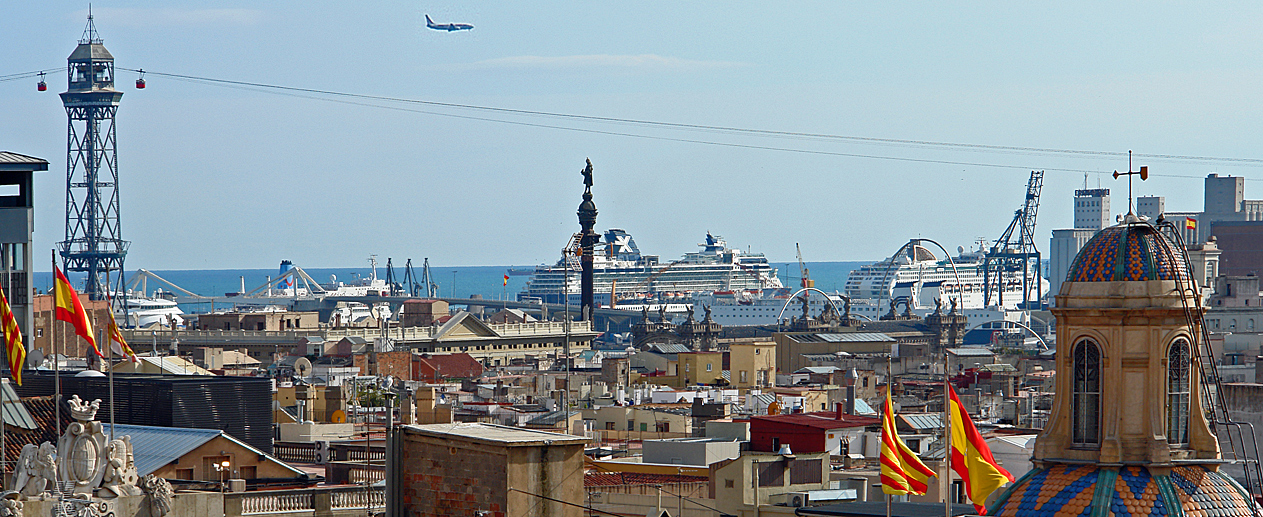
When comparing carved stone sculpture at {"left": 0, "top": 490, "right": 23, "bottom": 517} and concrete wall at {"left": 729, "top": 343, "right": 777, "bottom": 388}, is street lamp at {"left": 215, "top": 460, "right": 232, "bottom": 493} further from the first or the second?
concrete wall at {"left": 729, "top": 343, "right": 777, "bottom": 388}

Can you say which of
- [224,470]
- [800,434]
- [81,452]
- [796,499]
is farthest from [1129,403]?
[800,434]

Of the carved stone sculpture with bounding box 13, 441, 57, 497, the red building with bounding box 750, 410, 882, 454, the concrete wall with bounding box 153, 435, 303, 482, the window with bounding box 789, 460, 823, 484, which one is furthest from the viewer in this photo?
the red building with bounding box 750, 410, 882, 454

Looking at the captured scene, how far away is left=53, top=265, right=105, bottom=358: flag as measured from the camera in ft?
97.9

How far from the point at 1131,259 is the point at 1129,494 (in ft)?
5.65

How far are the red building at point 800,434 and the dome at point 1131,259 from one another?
17081 mm

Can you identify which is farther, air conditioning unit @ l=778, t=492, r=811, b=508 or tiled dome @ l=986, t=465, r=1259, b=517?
air conditioning unit @ l=778, t=492, r=811, b=508

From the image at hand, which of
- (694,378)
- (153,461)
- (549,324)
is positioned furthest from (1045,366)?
(153,461)

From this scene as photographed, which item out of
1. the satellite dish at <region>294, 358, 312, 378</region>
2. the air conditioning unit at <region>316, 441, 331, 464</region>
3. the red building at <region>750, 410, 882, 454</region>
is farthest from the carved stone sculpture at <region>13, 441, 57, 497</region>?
the satellite dish at <region>294, 358, 312, 378</region>

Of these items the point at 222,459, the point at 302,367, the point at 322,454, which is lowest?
the point at 302,367

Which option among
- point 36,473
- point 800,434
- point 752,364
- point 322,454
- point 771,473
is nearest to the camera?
point 36,473

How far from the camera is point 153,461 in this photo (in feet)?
94.8

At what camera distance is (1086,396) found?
50.2ft

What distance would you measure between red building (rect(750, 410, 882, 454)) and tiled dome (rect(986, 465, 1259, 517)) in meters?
17.2

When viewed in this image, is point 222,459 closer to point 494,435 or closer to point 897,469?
point 494,435
